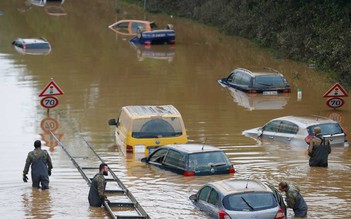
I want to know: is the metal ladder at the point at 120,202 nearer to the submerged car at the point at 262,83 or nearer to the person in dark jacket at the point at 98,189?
the person in dark jacket at the point at 98,189

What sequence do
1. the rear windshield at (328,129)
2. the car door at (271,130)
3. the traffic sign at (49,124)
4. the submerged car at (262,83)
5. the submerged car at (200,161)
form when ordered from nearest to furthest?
the submerged car at (200,161), the rear windshield at (328,129), the car door at (271,130), the traffic sign at (49,124), the submerged car at (262,83)

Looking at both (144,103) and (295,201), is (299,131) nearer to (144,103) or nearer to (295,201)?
(295,201)

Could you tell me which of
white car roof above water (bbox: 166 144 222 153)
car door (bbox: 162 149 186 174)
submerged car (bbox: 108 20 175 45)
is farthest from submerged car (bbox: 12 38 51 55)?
white car roof above water (bbox: 166 144 222 153)

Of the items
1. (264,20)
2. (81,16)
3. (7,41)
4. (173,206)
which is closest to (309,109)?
(173,206)

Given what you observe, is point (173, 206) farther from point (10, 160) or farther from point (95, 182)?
point (10, 160)

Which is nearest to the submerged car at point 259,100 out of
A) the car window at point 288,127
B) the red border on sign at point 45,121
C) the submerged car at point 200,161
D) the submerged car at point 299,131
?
the submerged car at point 299,131

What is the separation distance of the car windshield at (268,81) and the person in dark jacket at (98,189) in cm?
2144

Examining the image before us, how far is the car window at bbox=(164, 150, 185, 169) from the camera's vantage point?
26.3 m

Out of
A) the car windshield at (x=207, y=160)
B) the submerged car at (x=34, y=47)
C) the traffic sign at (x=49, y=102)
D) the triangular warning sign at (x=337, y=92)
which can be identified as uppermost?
the submerged car at (x=34, y=47)

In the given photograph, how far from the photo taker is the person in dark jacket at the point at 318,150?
2703cm

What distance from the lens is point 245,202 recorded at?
2044cm

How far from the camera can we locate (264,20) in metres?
63.3

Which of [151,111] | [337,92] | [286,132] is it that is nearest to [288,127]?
[286,132]

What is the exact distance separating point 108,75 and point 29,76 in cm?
409
